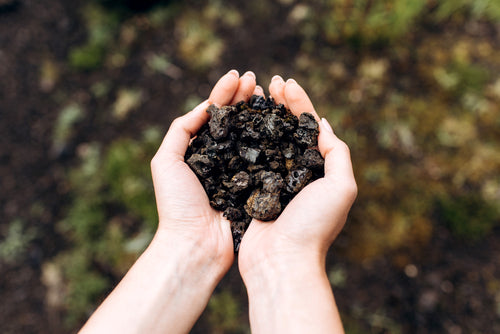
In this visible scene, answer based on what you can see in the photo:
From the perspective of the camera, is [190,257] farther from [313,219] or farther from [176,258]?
[313,219]

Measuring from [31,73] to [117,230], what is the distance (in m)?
3.32

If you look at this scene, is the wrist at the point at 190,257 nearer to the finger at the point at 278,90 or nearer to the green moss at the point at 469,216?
the finger at the point at 278,90

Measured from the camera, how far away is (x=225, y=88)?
3.64 metres

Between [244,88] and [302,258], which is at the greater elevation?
[244,88]

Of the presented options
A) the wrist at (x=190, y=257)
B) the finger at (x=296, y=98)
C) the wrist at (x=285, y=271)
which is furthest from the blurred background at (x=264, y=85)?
the wrist at (x=285, y=271)

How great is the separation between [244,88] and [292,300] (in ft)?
7.62

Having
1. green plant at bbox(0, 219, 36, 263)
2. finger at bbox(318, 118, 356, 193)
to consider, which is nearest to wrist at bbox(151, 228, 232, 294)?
finger at bbox(318, 118, 356, 193)

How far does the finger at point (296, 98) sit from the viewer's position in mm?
3539

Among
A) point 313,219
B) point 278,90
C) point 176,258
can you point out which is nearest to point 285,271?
point 313,219

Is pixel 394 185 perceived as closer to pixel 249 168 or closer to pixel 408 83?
pixel 408 83

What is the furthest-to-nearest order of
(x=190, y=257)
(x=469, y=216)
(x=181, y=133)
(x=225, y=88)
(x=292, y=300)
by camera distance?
(x=469, y=216) → (x=225, y=88) → (x=181, y=133) → (x=190, y=257) → (x=292, y=300)

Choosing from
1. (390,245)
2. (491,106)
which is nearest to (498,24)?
(491,106)

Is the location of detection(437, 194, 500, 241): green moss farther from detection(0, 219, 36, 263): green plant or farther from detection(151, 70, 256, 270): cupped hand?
detection(0, 219, 36, 263): green plant

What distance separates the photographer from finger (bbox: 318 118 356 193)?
117 inches
